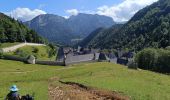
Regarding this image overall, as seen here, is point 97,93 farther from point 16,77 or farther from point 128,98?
point 16,77

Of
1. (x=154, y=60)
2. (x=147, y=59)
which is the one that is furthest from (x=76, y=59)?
(x=154, y=60)

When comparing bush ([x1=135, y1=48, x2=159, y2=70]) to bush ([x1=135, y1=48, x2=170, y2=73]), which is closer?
bush ([x1=135, y1=48, x2=170, y2=73])

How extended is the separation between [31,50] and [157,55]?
66.0 meters

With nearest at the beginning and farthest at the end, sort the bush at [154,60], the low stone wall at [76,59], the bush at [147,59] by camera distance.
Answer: the low stone wall at [76,59], the bush at [154,60], the bush at [147,59]

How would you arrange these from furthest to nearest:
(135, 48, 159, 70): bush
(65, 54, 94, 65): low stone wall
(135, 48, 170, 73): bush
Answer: (135, 48, 159, 70): bush → (135, 48, 170, 73): bush → (65, 54, 94, 65): low stone wall

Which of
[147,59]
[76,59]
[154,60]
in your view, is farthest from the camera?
[147,59]

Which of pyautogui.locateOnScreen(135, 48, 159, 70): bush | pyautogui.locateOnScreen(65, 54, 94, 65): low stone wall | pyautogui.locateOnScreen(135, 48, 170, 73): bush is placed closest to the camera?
pyautogui.locateOnScreen(65, 54, 94, 65): low stone wall

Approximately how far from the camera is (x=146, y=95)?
1427 inches

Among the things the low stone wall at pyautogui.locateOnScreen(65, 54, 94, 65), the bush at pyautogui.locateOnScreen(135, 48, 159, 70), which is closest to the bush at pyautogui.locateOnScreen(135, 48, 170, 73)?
the bush at pyautogui.locateOnScreen(135, 48, 159, 70)

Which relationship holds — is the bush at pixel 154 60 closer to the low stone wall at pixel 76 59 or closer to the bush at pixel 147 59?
the bush at pixel 147 59

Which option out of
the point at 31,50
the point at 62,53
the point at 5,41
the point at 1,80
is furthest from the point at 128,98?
the point at 5,41

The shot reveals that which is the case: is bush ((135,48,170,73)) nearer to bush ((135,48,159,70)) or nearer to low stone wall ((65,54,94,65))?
bush ((135,48,159,70))

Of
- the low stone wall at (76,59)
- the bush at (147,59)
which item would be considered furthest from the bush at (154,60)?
the low stone wall at (76,59)

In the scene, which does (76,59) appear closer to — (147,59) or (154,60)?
(147,59)
